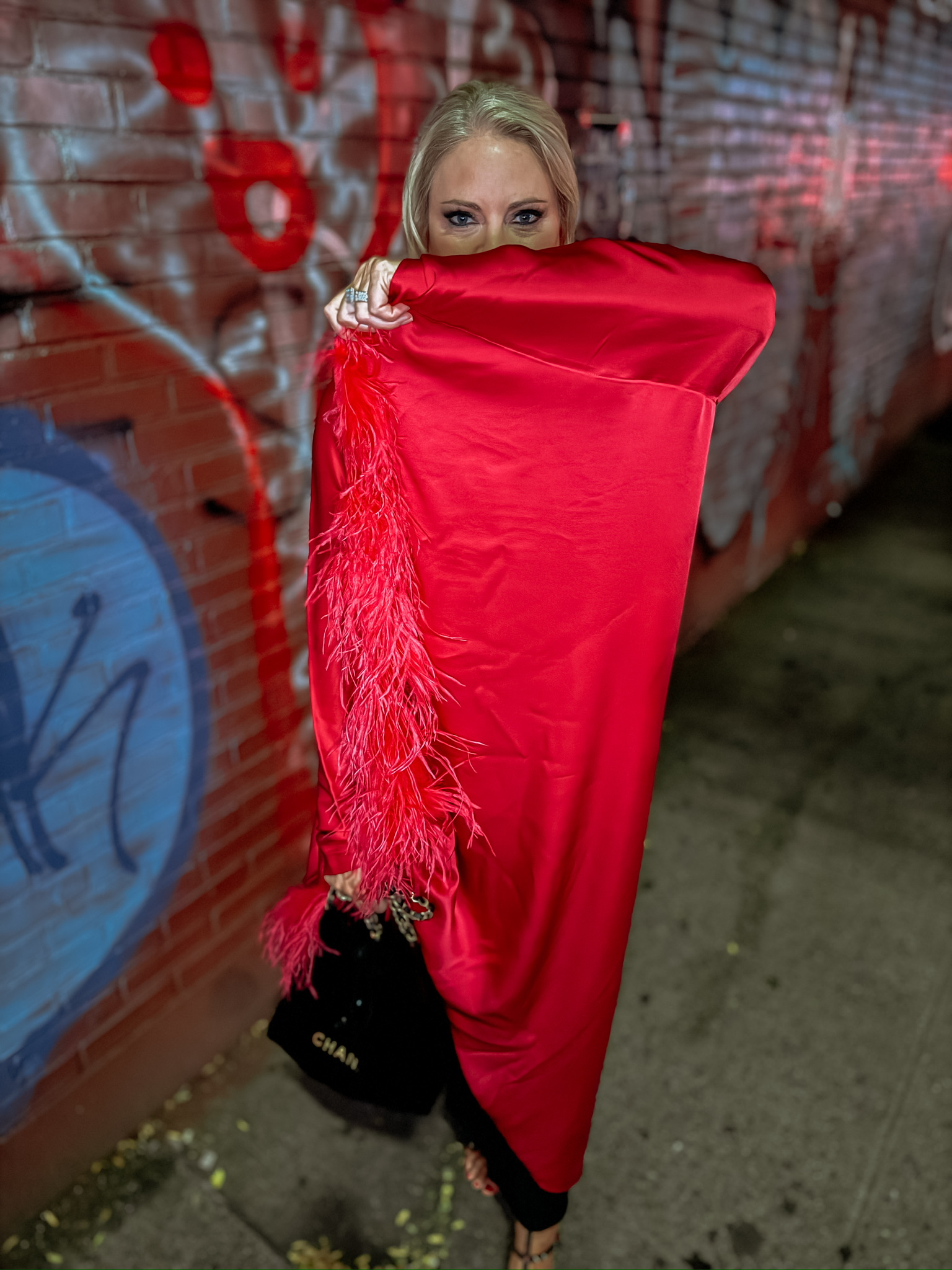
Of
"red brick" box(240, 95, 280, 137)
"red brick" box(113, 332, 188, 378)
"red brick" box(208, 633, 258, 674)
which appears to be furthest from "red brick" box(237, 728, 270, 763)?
"red brick" box(240, 95, 280, 137)

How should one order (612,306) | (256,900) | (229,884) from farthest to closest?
(256,900), (229,884), (612,306)

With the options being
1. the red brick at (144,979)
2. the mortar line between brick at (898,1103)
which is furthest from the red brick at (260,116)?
the mortar line between brick at (898,1103)

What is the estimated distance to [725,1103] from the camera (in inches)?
87.0

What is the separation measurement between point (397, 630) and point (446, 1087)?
1064mm

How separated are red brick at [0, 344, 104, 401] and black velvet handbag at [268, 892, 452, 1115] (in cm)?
113

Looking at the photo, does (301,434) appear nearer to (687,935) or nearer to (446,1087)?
(446,1087)

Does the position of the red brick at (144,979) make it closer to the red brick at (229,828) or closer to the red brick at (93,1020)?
the red brick at (93,1020)

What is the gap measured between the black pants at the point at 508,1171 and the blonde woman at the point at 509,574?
55 mm

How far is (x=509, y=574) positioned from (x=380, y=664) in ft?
0.86

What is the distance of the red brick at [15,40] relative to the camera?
1.43 metres

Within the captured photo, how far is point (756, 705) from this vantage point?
4000 mm

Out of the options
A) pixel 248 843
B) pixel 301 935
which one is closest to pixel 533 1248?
pixel 301 935

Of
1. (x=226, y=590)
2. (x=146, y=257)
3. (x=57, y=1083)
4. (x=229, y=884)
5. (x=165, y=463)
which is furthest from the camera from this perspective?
(x=229, y=884)

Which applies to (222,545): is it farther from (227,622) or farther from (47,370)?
(47,370)
